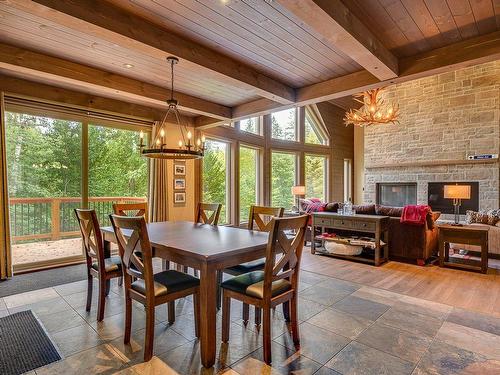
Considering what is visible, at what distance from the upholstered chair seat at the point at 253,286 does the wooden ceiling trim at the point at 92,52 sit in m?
2.22

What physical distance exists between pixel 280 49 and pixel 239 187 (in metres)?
4.48

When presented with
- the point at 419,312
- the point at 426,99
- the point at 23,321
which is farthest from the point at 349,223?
the point at 426,99

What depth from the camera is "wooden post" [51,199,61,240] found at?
4434mm

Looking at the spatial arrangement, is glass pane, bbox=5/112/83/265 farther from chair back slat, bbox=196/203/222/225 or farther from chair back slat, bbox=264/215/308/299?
chair back slat, bbox=264/215/308/299

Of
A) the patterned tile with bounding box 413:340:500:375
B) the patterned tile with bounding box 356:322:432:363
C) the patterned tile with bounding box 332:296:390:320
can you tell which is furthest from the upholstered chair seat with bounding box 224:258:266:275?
the patterned tile with bounding box 413:340:500:375

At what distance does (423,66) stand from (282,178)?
574cm

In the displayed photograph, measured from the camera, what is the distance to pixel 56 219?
4469 mm

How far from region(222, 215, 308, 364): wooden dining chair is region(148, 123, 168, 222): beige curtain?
322 cm

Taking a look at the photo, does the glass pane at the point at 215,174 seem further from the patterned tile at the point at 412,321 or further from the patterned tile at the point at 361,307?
the patterned tile at the point at 412,321

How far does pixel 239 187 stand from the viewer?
285 inches

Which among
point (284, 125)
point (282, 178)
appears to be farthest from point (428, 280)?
point (284, 125)

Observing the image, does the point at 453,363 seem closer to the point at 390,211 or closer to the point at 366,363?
the point at 366,363

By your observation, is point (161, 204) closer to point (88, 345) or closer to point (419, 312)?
point (88, 345)

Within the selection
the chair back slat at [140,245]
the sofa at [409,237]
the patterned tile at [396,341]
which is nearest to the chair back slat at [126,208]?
the chair back slat at [140,245]
